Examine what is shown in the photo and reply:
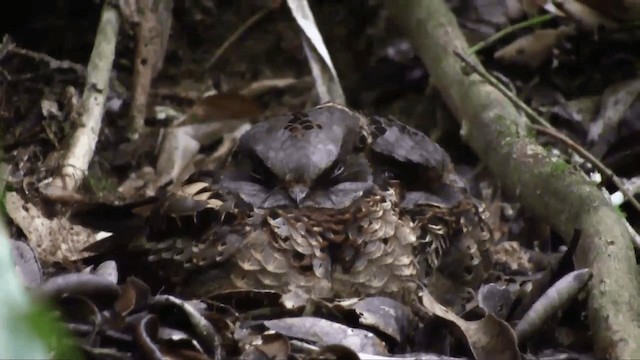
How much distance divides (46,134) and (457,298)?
107 cm

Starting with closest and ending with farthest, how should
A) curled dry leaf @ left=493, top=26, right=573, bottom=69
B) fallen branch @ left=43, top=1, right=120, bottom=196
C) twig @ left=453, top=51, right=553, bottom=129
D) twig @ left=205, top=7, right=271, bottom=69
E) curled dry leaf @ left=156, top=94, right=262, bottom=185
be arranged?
twig @ left=453, top=51, right=553, bottom=129 → fallen branch @ left=43, top=1, right=120, bottom=196 → curled dry leaf @ left=156, top=94, right=262, bottom=185 → curled dry leaf @ left=493, top=26, right=573, bottom=69 → twig @ left=205, top=7, right=271, bottom=69

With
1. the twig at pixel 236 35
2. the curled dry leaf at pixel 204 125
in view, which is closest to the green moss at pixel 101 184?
the curled dry leaf at pixel 204 125

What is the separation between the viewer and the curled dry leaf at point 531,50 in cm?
256

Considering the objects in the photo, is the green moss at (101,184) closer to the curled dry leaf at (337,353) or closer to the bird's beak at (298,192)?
the bird's beak at (298,192)

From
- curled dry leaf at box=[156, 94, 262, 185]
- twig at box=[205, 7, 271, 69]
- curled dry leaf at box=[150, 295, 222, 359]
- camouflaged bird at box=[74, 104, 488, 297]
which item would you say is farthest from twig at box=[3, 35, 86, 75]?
curled dry leaf at box=[150, 295, 222, 359]

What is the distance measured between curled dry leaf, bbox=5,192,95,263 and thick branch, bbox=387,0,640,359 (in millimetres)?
868

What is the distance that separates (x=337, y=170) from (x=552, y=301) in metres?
0.50

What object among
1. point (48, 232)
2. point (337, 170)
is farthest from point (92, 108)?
point (337, 170)

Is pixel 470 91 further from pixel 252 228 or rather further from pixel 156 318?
pixel 156 318

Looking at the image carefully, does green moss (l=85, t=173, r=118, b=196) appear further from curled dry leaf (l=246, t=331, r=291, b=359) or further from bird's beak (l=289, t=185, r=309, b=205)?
curled dry leaf (l=246, t=331, r=291, b=359)

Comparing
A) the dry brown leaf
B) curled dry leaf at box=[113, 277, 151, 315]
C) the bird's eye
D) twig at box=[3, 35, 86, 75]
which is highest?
twig at box=[3, 35, 86, 75]

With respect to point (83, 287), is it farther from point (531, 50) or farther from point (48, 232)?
point (531, 50)

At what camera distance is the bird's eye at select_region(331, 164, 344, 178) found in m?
1.74

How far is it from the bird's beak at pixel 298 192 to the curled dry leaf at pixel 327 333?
0.99ft
